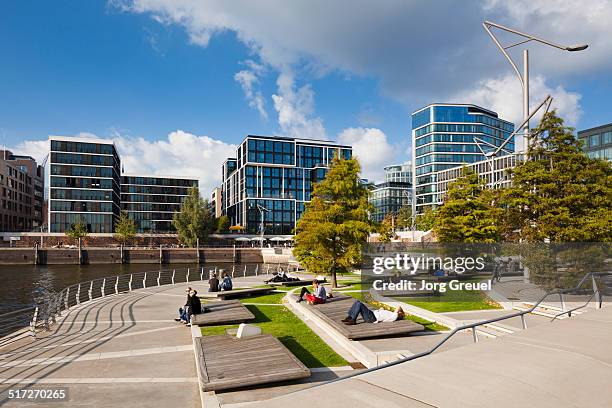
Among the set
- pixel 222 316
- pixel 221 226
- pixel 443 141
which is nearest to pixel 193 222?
pixel 221 226

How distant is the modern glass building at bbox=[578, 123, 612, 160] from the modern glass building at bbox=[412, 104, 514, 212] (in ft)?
97.2

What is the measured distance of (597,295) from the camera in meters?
14.8

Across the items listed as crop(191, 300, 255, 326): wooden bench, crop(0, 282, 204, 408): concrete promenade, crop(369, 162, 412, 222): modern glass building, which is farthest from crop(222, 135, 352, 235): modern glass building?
crop(0, 282, 204, 408): concrete promenade

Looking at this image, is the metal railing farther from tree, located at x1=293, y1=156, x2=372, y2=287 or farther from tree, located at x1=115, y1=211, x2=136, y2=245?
tree, located at x1=115, y1=211, x2=136, y2=245

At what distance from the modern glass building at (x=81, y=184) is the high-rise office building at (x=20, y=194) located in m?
14.7

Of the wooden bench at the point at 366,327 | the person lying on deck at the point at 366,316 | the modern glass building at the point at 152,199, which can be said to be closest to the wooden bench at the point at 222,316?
the wooden bench at the point at 366,327

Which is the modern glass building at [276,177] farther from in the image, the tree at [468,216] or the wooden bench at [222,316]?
the wooden bench at [222,316]

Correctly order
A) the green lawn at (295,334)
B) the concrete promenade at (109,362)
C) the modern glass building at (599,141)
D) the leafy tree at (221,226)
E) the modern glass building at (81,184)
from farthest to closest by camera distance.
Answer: the leafy tree at (221,226)
the modern glass building at (81,184)
the modern glass building at (599,141)
the green lawn at (295,334)
the concrete promenade at (109,362)

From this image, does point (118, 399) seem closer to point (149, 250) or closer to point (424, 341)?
point (424, 341)

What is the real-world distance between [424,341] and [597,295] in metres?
7.03

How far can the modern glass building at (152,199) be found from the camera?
120175 mm

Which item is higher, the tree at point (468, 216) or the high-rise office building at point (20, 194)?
the high-rise office building at point (20, 194)

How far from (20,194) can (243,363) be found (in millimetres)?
124706

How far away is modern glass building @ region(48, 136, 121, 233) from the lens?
3656 inches
